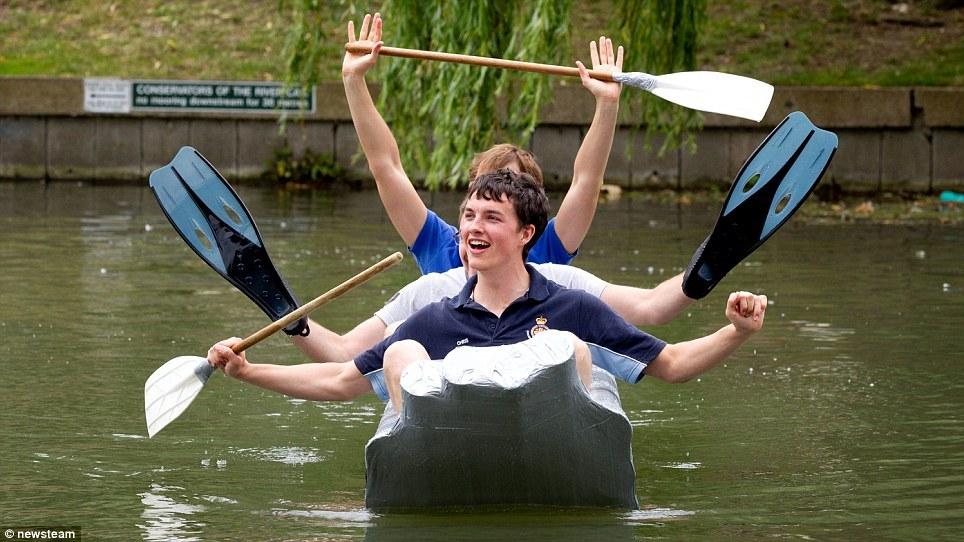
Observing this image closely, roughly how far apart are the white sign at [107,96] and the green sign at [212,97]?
3.4 inches

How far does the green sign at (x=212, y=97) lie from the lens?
18.9m

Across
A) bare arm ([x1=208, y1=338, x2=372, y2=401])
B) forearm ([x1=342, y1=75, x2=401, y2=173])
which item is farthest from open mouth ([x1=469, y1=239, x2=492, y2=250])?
forearm ([x1=342, y1=75, x2=401, y2=173])

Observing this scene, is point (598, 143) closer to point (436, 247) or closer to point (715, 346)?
point (436, 247)

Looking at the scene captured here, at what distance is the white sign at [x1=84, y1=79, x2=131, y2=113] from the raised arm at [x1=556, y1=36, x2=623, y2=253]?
43.7ft

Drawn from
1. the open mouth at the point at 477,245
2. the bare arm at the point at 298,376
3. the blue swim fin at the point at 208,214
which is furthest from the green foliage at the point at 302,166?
the open mouth at the point at 477,245

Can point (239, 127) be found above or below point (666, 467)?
above

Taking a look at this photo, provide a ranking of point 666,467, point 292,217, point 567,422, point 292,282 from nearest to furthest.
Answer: point 567,422 → point 666,467 → point 292,282 → point 292,217

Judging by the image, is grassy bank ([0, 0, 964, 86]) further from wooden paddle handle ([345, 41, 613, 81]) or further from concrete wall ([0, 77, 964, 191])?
wooden paddle handle ([345, 41, 613, 81])

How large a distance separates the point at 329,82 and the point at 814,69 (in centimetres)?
525

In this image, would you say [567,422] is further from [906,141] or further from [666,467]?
[906,141]

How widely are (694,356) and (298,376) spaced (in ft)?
3.99

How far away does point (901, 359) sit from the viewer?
8633 mm

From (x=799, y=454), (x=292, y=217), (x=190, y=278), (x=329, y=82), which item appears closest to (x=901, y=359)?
(x=799, y=454)

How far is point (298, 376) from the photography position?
548cm
